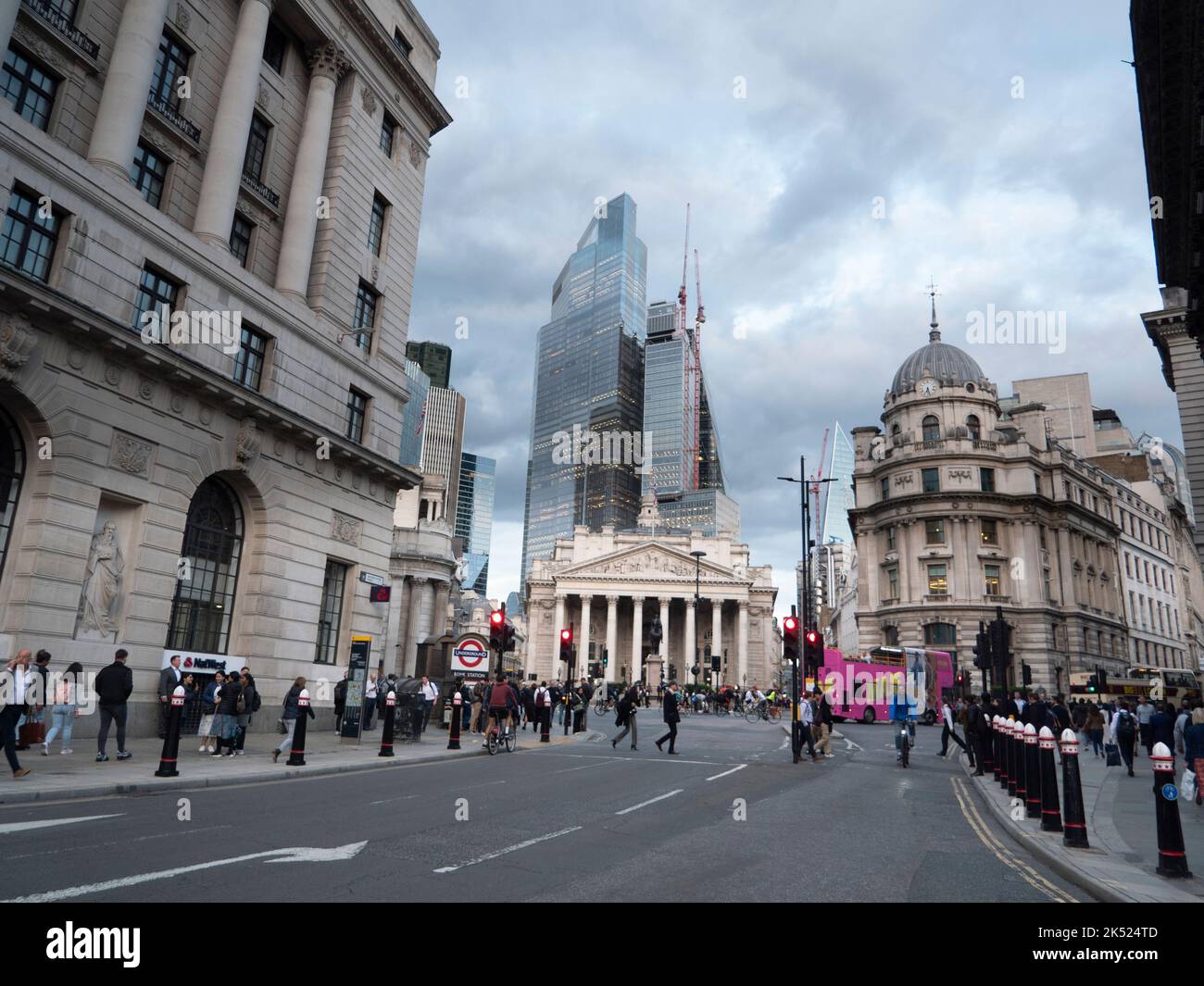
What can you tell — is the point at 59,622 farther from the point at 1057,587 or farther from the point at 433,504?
the point at 1057,587

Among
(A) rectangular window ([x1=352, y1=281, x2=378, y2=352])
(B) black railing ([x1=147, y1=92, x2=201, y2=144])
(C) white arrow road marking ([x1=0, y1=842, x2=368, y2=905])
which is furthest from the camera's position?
(A) rectangular window ([x1=352, y1=281, x2=378, y2=352])

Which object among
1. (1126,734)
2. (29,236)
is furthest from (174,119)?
(1126,734)

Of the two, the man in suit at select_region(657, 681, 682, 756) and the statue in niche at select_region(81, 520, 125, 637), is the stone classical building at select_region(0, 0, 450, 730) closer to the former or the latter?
the statue in niche at select_region(81, 520, 125, 637)

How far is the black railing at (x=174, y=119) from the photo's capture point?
19297 mm

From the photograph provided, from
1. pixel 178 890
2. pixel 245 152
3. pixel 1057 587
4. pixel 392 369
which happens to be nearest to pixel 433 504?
pixel 392 369

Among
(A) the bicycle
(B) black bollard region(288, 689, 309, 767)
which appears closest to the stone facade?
(A) the bicycle

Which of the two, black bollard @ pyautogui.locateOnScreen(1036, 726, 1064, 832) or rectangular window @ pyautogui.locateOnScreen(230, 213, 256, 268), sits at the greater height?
rectangular window @ pyautogui.locateOnScreen(230, 213, 256, 268)

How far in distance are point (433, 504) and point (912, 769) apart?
53.8 m

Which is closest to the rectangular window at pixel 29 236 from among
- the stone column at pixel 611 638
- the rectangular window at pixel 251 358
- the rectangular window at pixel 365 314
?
the rectangular window at pixel 251 358

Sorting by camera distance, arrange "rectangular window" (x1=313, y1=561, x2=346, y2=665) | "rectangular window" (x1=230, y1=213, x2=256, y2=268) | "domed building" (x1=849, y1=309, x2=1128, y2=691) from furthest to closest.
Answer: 1. "domed building" (x1=849, y1=309, x2=1128, y2=691)
2. "rectangular window" (x1=313, y1=561, x2=346, y2=665)
3. "rectangular window" (x1=230, y1=213, x2=256, y2=268)

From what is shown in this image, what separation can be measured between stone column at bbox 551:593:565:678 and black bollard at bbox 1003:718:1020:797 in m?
88.7

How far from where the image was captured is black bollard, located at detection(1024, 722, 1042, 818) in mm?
11109

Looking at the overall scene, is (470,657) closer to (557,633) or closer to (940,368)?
(940,368)
